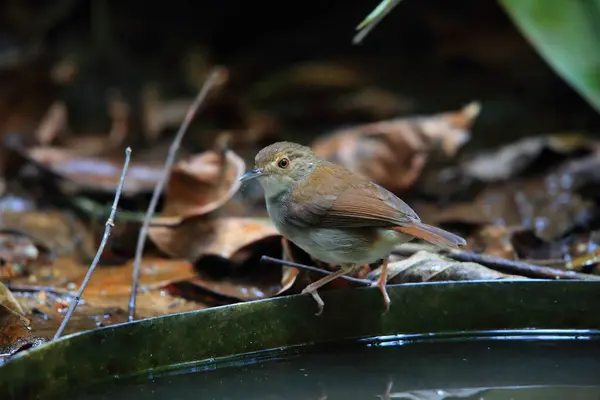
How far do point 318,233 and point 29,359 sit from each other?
1343 millimetres

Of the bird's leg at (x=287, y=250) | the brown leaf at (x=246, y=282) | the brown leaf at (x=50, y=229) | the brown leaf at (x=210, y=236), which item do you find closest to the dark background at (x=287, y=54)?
the brown leaf at (x=50, y=229)

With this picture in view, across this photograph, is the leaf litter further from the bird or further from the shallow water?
the shallow water

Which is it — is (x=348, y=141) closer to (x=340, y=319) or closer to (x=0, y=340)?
(x=340, y=319)

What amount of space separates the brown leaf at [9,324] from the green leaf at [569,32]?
3014 millimetres

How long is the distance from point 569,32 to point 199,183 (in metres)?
2.15

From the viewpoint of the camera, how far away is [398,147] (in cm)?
557

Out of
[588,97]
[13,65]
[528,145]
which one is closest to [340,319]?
[588,97]

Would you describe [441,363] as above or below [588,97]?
below

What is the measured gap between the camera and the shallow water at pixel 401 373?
2584 millimetres

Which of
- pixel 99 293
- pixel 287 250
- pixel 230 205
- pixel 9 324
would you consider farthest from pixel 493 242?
pixel 9 324

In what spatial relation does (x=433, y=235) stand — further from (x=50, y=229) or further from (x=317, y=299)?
(x=50, y=229)

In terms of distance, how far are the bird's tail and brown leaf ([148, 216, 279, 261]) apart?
95cm

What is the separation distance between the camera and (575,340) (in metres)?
3.05

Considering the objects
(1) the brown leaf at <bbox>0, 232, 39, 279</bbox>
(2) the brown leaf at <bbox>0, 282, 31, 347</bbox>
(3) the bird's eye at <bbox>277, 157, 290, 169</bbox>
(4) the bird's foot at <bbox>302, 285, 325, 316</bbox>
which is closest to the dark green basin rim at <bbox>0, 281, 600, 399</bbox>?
(4) the bird's foot at <bbox>302, 285, 325, 316</bbox>
